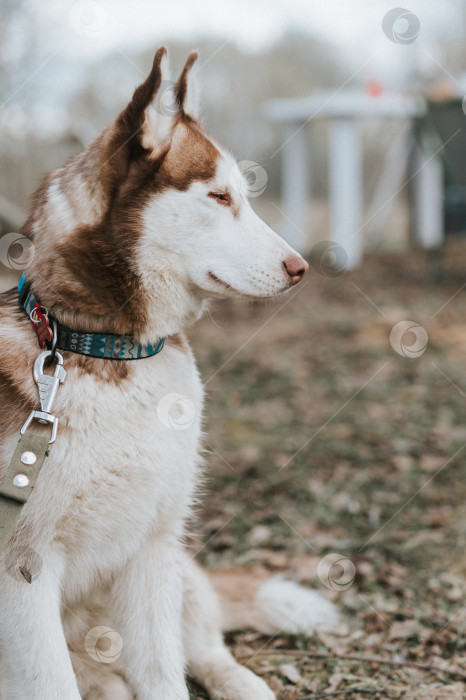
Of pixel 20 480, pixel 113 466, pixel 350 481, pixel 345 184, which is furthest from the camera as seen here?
pixel 345 184

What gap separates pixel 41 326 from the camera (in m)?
1.83

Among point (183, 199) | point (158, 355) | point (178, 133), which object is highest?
point (178, 133)

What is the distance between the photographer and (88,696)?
6.89ft

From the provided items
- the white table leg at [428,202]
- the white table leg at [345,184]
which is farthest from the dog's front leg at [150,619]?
the white table leg at [428,202]

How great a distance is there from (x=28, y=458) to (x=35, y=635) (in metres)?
0.44

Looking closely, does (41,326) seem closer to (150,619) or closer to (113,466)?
(113,466)

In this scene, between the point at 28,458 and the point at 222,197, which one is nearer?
the point at 28,458

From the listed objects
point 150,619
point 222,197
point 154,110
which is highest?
point 154,110

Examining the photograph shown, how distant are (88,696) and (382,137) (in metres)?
13.5

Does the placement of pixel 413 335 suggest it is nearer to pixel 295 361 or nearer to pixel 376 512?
pixel 295 361

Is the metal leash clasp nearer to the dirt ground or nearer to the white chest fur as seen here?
the white chest fur

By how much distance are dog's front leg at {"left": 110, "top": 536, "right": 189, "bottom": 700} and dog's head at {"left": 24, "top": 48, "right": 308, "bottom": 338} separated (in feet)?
2.17

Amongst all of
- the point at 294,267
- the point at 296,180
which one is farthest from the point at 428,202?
the point at 294,267

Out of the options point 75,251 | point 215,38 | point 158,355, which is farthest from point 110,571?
point 215,38
